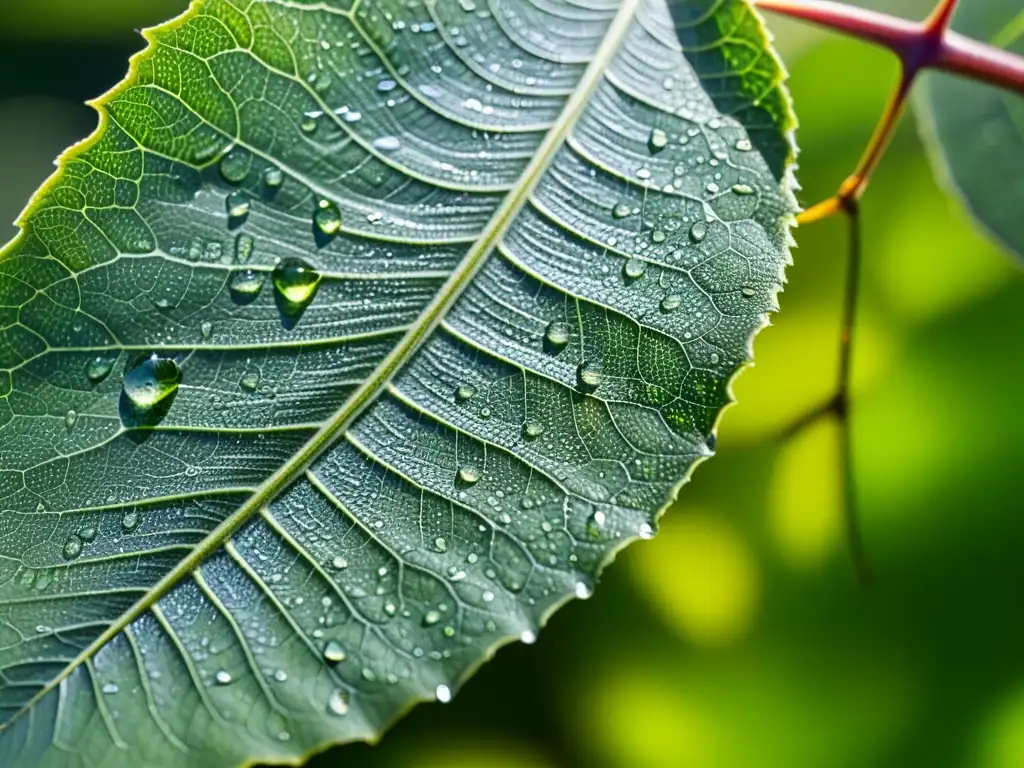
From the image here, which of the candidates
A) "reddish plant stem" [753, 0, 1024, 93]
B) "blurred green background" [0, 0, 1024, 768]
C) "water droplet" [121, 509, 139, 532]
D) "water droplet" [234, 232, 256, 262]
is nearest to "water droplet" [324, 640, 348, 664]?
"water droplet" [121, 509, 139, 532]

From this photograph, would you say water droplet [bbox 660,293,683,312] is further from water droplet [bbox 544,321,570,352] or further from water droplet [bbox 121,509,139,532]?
water droplet [bbox 121,509,139,532]

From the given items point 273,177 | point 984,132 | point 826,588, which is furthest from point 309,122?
point 826,588

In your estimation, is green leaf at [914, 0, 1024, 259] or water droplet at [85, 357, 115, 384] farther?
green leaf at [914, 0, 1024, 259]

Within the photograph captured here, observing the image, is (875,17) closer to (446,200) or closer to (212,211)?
(446,200)

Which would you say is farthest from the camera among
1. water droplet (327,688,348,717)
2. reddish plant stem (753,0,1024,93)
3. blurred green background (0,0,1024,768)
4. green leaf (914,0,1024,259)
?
blurred green background (0,0,1024,768)

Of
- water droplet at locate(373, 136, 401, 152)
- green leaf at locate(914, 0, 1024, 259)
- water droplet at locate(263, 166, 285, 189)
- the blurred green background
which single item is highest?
green leaf at locate(914, 0, 1024, 259)

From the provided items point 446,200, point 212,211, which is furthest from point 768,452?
point 212,211

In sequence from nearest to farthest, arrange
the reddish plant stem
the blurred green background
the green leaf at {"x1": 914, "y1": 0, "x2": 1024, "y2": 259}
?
the reddish plant stem → the green leaf at {"x1": 914, "y1": 0, "x2": 1024, "y2": 259} → the blurred green background
